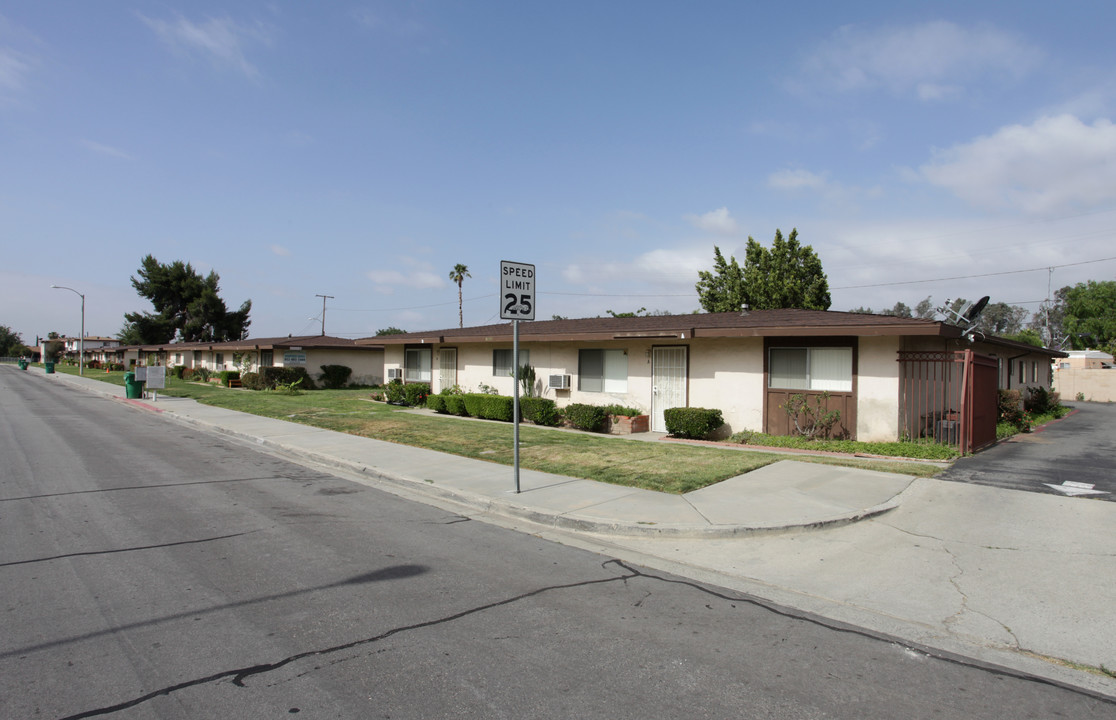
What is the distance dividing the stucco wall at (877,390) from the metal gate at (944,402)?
161 mm

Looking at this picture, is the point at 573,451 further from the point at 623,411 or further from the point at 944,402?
the point at 944,402

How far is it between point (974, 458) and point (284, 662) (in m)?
12.5

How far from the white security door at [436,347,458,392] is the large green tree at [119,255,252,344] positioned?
5848 cm

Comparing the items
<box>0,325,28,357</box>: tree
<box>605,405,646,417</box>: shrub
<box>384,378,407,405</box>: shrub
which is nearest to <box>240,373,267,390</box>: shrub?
<box>384,378,407,405</box>: shrub

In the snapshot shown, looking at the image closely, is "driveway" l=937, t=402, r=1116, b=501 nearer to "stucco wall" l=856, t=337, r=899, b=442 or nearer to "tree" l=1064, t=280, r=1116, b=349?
"stucco wall" l=856, t=337, r=899, b=442

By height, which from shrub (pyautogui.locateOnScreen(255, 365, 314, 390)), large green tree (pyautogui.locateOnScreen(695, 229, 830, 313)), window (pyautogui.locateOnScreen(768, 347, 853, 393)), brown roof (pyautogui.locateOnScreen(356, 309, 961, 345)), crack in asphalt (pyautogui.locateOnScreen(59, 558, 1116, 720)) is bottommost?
crack in asphalt (pyautogui.locateOnScreen(59, 558, 1116, 720))

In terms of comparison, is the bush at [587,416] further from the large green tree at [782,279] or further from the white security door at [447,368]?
the large green tree at [782,279]

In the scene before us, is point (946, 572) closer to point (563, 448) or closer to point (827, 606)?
point (827, 606)

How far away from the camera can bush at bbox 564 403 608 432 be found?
17094 millimetres

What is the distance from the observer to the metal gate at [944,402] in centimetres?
1239

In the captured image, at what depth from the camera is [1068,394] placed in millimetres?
39312

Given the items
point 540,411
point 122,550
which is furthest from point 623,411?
point 122,550

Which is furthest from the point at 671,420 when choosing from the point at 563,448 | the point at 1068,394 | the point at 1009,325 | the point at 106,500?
the point at 1009,325

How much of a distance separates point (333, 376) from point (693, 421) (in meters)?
28.1
